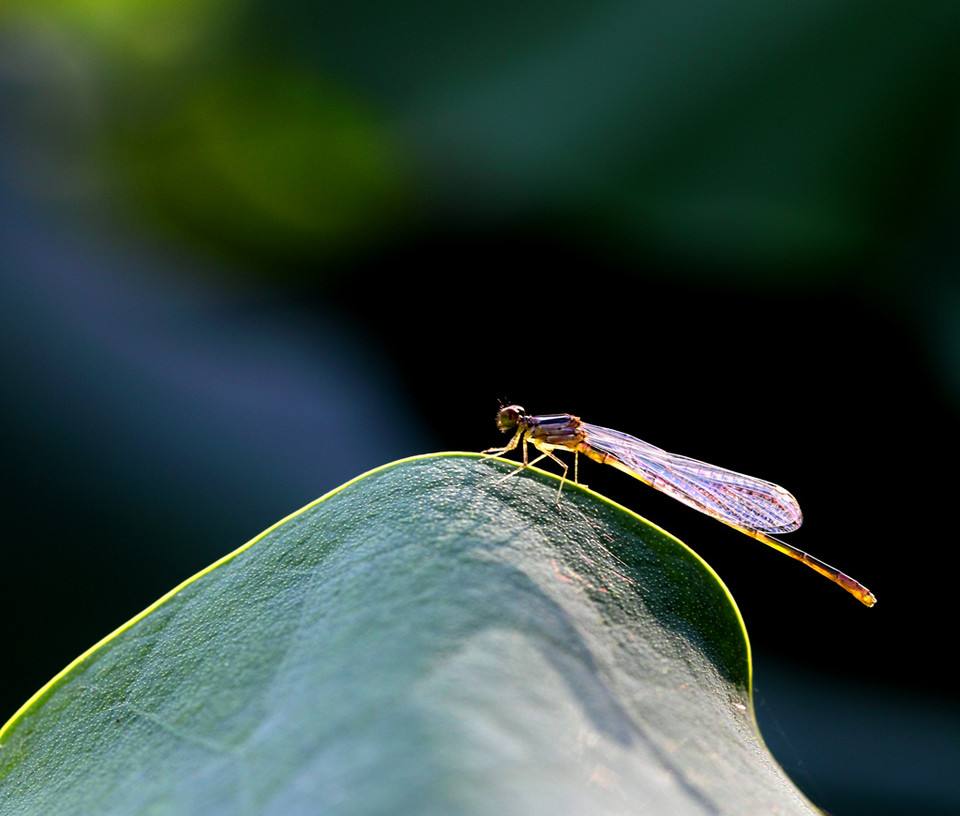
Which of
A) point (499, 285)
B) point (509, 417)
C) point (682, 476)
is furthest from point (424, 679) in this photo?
point (499, 285)

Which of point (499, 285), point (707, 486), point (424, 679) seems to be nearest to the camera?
point (424, 679)

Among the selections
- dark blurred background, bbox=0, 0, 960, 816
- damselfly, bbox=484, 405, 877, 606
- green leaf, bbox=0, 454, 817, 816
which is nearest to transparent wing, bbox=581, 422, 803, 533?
damselfly, bbox=484, 405, 877, 606

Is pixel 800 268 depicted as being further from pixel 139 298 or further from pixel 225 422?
pixel 139 298

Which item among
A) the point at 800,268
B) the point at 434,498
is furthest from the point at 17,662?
the point at 800,268

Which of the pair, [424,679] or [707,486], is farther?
[707,486]

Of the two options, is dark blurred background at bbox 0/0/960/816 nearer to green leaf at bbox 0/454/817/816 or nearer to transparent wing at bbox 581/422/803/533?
transparent wing at bbox 581/422/803/533

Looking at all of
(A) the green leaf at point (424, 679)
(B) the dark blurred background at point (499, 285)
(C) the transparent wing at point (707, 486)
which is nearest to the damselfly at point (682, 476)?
(C) the transparent wing at point (707, 486)

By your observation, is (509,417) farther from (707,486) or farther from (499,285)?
(707,486)
